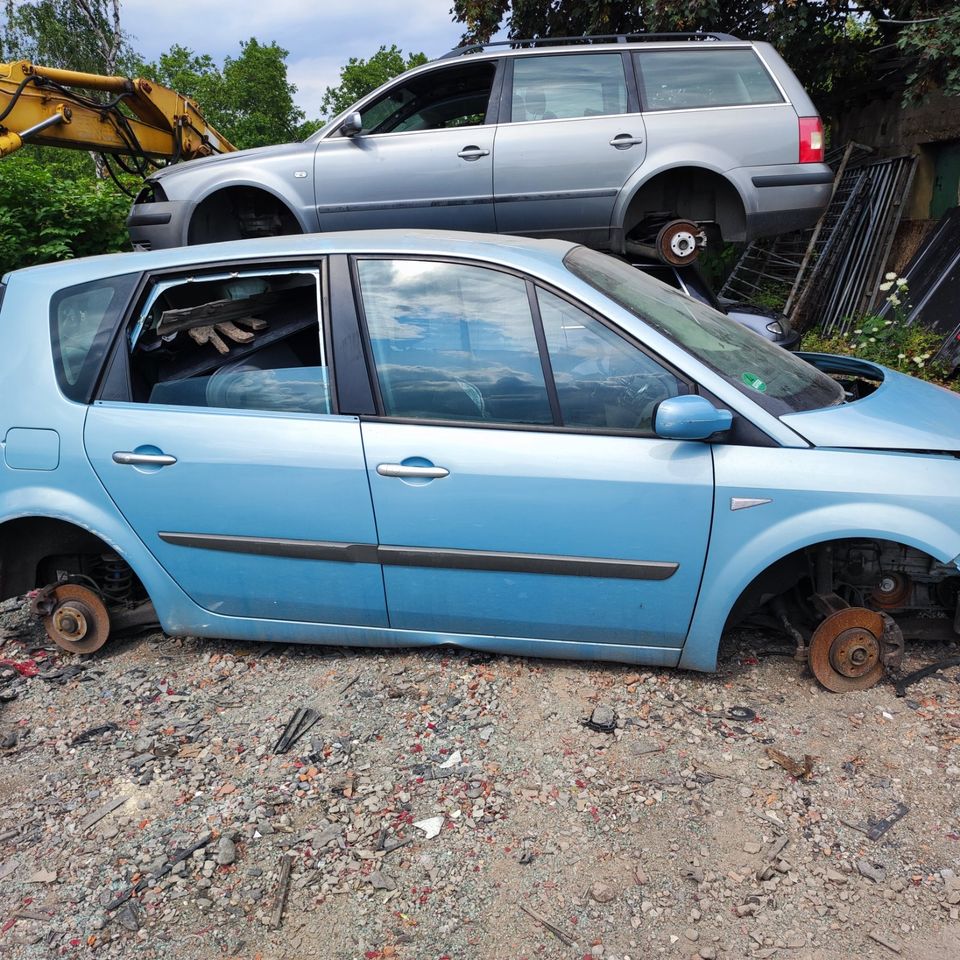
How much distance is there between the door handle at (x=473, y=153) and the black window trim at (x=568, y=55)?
11.8 inches

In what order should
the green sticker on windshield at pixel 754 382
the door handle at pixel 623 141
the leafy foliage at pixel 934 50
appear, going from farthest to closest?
the leafy foliage at pixel 934 50
the door handle at pixel 623 141
the green sticker on windshield at pixel 754 382

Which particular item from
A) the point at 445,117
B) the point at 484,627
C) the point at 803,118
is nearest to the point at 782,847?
the point at 484,627

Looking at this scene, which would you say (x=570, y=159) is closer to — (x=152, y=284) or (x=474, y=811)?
(x=152, y=284)

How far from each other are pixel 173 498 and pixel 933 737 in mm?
2803

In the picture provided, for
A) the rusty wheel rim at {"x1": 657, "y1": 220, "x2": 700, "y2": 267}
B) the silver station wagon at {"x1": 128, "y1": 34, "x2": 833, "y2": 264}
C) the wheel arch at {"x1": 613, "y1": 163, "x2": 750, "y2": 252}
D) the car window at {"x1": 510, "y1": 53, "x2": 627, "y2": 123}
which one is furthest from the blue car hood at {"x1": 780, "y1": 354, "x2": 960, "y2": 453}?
the car window at {"x1": 510, "y1": 53, "x2": 627, "y2": 123}

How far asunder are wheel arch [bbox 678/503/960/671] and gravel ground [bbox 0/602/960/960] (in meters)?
0.41

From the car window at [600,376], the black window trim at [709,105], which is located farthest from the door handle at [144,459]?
the black window trim at [709,105]

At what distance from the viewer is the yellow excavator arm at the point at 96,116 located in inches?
257

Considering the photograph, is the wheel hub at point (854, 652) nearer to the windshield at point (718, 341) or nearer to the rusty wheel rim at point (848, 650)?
the rusty wheel rim at point (848, 650)

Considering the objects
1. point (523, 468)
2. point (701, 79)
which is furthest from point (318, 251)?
point (701, 79)

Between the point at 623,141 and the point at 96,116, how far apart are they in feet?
16.2

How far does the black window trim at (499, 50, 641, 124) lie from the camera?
5.93 metres

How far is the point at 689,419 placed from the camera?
2.52m

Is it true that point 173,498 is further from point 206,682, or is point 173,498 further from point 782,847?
point 782,847
